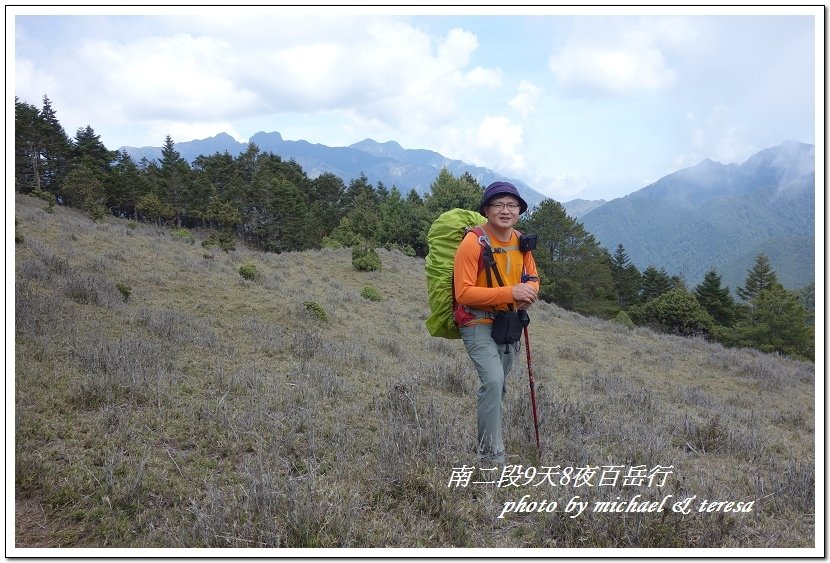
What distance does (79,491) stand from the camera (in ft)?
9.16

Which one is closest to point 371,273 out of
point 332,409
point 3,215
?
point 332,409

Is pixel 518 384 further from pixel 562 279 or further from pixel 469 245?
pixel 562 279

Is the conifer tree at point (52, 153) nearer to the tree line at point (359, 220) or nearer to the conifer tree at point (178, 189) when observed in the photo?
the tree line at point (359, 220)

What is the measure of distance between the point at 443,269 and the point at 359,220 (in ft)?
119

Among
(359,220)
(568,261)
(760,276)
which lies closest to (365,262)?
(568,261)

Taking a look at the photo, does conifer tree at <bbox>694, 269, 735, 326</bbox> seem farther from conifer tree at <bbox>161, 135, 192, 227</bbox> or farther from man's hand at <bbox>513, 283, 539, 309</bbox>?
conifer tree at <bbox>161, 135, 192, 227</bbox>

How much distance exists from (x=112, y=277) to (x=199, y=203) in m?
35.2

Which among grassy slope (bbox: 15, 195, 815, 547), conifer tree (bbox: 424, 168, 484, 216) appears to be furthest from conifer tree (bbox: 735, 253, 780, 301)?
grassy slope (bbox: 15, 195, 815, 547)

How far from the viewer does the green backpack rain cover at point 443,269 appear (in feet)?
10.9

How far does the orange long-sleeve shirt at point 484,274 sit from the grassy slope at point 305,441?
117 cm

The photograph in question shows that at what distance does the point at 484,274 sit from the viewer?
3135 mm

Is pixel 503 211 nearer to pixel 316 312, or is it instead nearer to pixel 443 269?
pixel 443 269

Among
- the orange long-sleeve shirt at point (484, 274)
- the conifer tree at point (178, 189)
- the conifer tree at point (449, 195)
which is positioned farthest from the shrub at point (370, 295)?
the conifer tree at point (178, 189)

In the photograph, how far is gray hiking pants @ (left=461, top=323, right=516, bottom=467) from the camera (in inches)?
125
